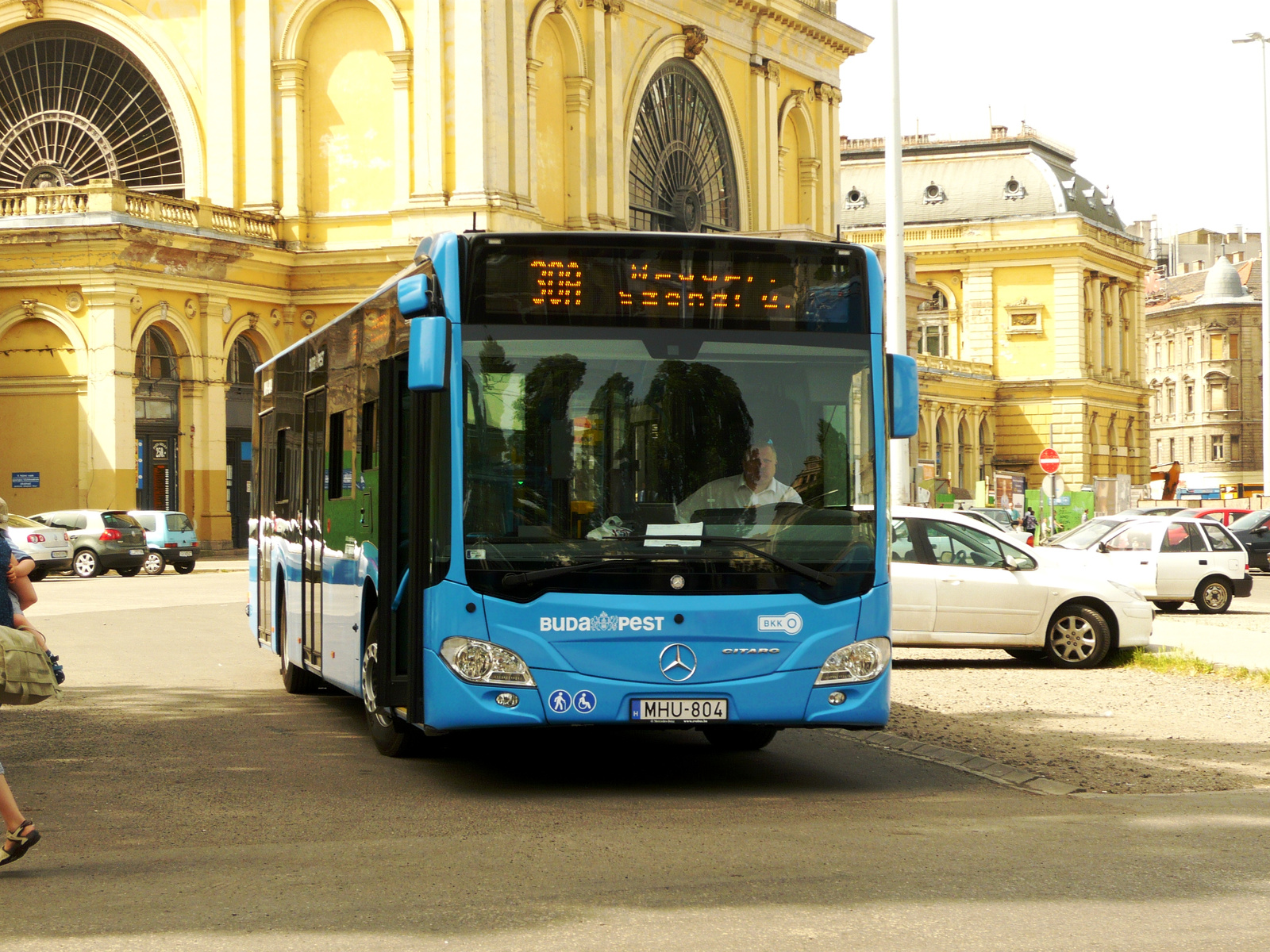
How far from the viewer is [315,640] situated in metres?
13.0

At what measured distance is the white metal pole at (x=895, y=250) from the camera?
74.8 feet

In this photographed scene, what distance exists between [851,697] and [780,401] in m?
1.60

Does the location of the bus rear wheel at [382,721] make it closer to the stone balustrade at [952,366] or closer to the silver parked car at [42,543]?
the silver parked car at [42,543]

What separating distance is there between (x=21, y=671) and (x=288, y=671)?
785cm

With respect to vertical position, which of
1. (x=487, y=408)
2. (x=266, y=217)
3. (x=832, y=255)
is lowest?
(x=487, y=408)

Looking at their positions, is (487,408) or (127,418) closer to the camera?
(487,408)

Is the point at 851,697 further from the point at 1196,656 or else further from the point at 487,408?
the point at 1196,656

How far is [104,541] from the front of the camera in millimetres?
38094

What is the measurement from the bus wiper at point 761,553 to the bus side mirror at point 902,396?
35.2 inches

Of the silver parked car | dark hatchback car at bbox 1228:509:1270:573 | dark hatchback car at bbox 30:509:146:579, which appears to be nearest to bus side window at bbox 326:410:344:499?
the silver parked car

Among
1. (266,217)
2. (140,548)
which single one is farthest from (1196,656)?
(266,217)

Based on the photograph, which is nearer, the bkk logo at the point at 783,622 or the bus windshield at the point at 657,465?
the bus windshield at the point at 657,465

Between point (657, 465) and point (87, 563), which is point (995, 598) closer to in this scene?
point (657, 465)

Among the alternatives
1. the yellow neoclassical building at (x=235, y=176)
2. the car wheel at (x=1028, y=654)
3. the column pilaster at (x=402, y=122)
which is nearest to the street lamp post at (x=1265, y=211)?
the yellow neoclassical building at (x=235, y=176)
